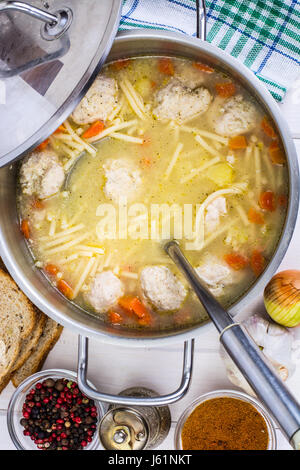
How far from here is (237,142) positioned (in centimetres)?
180

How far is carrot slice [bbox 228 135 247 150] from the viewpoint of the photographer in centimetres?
180

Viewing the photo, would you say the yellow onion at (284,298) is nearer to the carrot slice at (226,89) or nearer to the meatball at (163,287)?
the meatball at (163,287)

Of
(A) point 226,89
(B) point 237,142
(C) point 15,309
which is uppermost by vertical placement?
(A) point 226,89

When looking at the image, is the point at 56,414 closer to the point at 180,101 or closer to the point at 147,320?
the point at 147,320

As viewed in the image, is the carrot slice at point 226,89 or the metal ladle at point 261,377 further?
the carrot slice at point 226,89

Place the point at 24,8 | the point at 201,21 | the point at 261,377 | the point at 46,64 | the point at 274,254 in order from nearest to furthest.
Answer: the point at 261,377 < the point at 24,8 < the point at 46,64 < the point at 274,254 < the point at 201,21

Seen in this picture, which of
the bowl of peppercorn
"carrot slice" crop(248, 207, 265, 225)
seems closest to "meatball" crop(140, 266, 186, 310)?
"carrot slice" crop(248, 207, 265, 225)

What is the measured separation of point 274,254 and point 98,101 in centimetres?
84

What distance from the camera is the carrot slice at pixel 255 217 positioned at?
179 cm

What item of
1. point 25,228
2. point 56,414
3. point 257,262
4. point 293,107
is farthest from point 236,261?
point 56,414

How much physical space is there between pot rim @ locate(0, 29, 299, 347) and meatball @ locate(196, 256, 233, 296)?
0.12 meters

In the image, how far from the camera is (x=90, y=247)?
74.7 inches

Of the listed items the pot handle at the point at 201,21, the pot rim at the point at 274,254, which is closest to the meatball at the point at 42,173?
the pot rim at the point at 274,254

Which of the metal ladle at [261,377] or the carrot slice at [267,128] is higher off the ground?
the carrot slice at [267,128]
